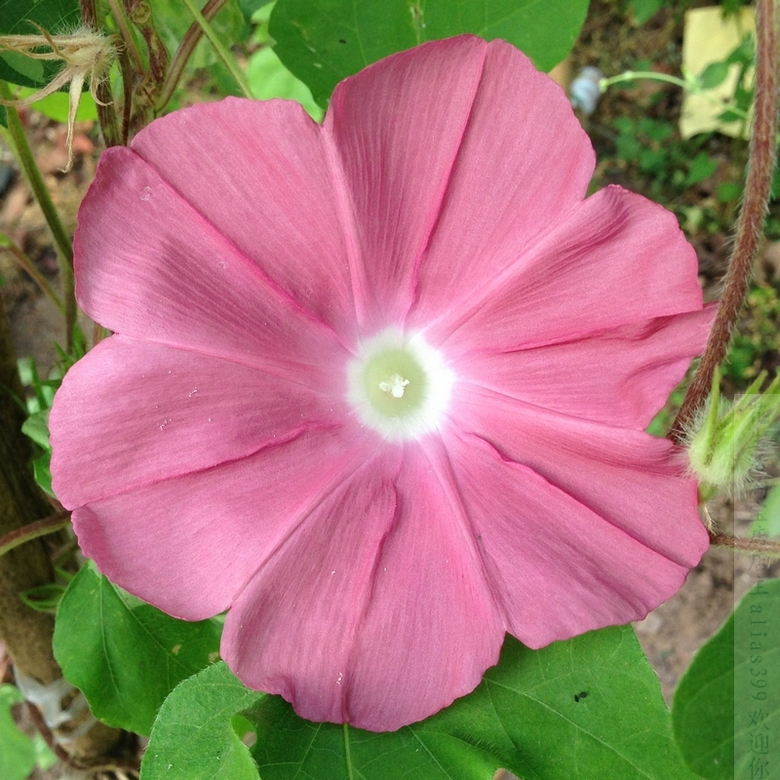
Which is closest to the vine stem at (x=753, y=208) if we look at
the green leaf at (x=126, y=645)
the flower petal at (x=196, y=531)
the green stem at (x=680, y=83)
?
the flower petal at (x=196, y=531)

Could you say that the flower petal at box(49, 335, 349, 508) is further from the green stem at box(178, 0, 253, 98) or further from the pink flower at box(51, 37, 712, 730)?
the green stem at box(178, 0, 253, 98)

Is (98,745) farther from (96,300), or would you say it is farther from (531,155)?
(531,155)

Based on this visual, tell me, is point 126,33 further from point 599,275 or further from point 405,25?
point 599,275

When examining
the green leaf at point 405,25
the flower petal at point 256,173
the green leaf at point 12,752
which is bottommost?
the green leaf at point 12,752

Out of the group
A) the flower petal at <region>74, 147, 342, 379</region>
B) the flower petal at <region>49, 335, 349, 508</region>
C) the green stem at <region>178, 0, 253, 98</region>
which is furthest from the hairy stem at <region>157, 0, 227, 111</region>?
the flower petal at <region>49, 335, 349, 508</region>

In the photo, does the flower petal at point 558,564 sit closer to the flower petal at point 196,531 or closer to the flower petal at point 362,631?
the flower petal at point 362,631

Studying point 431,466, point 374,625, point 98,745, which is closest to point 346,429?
point 431,466
